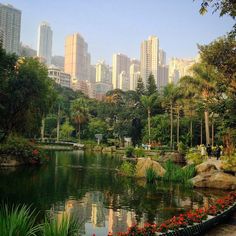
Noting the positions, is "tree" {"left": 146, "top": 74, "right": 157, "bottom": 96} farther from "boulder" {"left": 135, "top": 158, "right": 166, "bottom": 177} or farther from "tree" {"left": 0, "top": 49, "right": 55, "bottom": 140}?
"boulder" {"left": 135, "top": 158, "right": 166, "bottom": 177}

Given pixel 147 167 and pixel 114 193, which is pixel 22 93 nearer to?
pixel 147 167

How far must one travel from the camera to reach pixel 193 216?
9430mm

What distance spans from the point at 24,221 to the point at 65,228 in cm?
72

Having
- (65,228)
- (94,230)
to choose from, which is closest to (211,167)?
(94,230)

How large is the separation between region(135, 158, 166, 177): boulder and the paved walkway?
12280 millimetres

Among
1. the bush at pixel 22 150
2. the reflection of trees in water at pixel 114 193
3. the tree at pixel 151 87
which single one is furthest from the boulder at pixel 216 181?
the tree at pixel 151 87

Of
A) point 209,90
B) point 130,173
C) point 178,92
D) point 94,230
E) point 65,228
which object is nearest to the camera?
point 65,228

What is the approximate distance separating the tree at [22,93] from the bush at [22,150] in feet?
9.49

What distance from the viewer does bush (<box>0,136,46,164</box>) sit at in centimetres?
2834

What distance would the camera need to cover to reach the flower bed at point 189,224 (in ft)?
25.9

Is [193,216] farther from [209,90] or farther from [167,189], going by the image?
[209,90]

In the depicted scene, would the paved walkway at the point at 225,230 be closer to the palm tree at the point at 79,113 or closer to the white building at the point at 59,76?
the palm tree at the point at 79,113

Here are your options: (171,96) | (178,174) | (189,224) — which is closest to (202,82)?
(171,96)

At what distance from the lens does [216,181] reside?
20.4m
